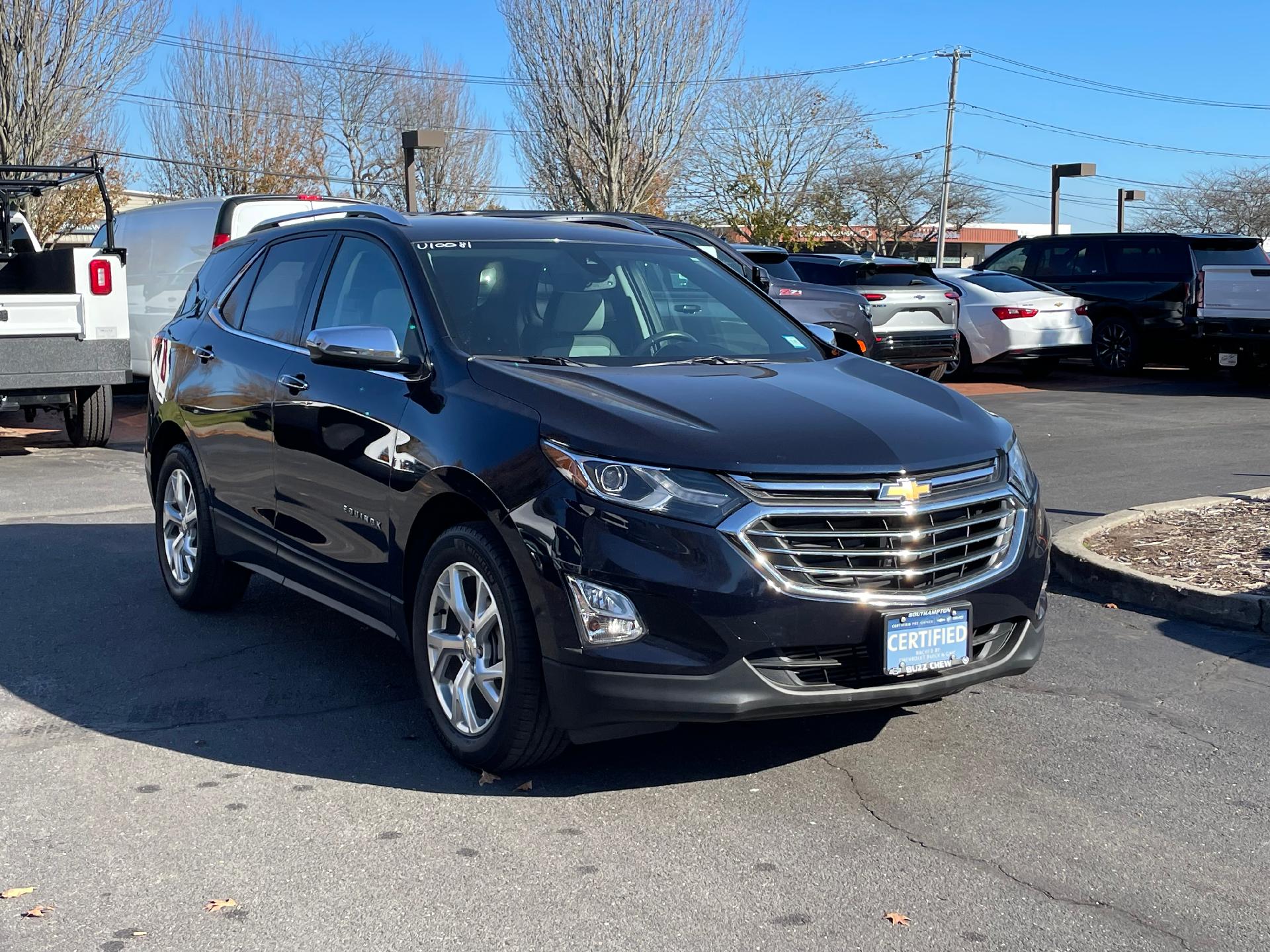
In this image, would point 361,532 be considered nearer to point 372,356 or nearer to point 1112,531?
point 372,356

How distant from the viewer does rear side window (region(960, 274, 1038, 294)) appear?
763 inches

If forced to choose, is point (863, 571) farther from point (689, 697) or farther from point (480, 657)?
point (480, 657)

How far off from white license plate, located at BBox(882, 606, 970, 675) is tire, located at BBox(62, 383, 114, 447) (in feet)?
32.0

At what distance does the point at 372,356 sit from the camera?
15.7 ft

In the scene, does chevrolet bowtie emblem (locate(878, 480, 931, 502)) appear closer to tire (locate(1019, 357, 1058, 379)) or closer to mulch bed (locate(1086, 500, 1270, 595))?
mulch bed (locate(1086, 500, 1270, 595))

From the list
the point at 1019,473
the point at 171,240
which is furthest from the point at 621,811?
the point at 171,240

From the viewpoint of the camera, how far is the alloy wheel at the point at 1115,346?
20.0m

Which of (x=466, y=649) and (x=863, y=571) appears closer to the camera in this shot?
(x=863, y=571)

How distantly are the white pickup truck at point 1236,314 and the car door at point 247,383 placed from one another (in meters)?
14.0

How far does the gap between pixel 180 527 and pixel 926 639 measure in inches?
158

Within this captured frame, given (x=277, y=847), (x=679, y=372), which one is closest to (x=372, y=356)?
(x=679, y=372)

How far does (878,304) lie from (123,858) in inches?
566

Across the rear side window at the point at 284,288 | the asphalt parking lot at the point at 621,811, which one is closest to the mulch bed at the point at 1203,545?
the asphalt parking lot at the point at 621,811

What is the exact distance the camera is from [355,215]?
5742 mm
